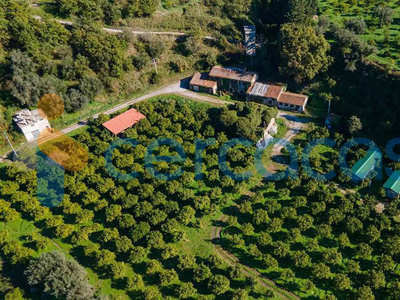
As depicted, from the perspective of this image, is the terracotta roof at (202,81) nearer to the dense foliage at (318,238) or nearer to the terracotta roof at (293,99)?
the terracotta roof at (293,99)

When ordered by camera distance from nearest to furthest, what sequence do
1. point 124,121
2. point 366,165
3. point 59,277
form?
point 59,277
point 366,165
point 124,121

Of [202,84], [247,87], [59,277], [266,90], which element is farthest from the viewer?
[202,84]

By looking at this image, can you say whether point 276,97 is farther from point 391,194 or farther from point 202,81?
point 391,194

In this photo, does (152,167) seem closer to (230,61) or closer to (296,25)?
(230,61)

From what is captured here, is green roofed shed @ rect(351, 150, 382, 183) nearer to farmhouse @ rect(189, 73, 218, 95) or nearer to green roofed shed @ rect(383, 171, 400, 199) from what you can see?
green roofed shed @ rect(383, 171, 400, 199)

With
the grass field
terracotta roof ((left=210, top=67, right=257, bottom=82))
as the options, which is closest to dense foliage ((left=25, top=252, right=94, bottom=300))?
terracotta roof ((left=210, top=67, right=257, bottom=82))

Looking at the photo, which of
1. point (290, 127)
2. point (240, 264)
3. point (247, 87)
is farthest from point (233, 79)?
point (240, 264)
